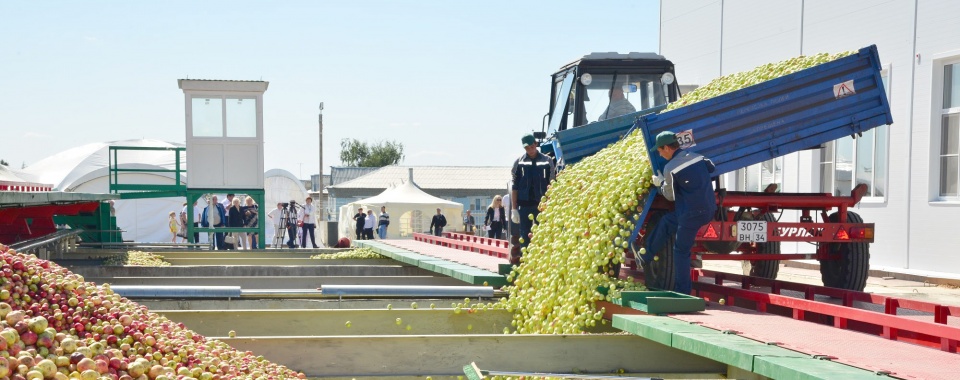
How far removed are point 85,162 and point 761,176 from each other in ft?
80.4

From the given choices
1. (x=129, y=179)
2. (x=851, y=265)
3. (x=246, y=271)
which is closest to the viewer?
(x=851, y=265)

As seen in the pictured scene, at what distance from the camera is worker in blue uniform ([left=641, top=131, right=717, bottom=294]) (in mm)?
7617

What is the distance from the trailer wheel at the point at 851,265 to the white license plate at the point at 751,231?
45.2 inches

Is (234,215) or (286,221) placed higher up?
(234,215)

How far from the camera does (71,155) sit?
124 feet

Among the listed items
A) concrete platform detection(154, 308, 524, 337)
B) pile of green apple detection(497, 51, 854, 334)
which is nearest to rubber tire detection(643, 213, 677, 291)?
pile of green apple detection(497, 51, 854, 334)

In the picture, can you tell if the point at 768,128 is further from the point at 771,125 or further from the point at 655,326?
the point at 655,326

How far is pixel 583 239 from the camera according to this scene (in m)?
8.06

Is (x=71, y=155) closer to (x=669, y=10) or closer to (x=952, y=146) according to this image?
(x=669, y=10)

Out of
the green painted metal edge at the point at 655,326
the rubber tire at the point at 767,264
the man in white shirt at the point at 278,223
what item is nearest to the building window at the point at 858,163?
the rubber tire at the point at 767,264

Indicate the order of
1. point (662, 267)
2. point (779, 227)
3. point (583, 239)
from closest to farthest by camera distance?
1. point (583, 239)
2. point (662, 267)
3. point (779, 227)

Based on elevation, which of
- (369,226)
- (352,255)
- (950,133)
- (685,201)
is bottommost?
(369,226)

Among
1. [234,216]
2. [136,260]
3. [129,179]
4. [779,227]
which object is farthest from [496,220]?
[779,227]

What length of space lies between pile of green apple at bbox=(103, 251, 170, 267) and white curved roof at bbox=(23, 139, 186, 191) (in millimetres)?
20911
